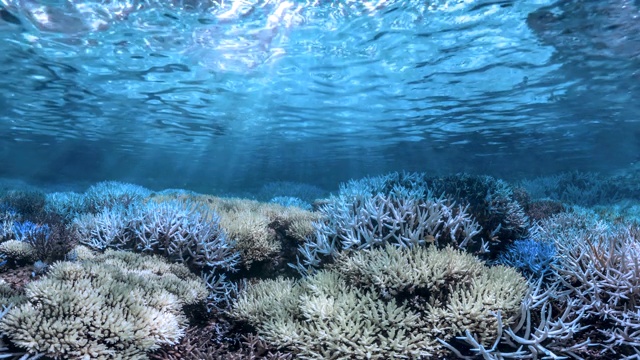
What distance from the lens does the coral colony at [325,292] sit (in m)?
2.95

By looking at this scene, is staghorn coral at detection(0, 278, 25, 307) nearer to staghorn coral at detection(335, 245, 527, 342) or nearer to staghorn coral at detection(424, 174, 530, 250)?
staghorn coral at detection(335, 245, 527, 342)

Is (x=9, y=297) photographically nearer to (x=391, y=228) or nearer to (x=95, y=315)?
(x=95, y=315)

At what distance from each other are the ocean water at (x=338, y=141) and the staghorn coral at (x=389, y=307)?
27 millimetres

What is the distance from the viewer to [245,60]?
1461 centimetres

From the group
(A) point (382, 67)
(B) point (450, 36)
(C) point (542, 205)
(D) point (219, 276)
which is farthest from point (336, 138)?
(D) point (219, 276)

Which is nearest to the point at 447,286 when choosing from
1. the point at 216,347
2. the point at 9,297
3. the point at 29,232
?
the point at 216,347

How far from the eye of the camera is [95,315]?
2.87 metres

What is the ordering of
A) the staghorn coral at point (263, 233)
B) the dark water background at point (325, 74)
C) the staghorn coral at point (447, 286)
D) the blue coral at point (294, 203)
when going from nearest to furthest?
the staghorn coral at point (447, 286) → the staghorn coral at point (263, 233) → the blue coral at point (294, 203) → the dark water background at point (325, 74)

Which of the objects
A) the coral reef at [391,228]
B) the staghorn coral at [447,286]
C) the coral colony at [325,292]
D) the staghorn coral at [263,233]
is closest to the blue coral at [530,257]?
the coral colony at [325,292]

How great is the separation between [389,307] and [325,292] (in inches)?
29.9

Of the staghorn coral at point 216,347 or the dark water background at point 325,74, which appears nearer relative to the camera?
the staghorn coral at point 216,347

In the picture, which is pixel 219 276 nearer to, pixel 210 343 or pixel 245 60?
pixel 210 343

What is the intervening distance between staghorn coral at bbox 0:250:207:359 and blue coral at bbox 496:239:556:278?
174 inches

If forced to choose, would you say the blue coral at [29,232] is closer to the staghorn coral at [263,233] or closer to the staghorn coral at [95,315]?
the staghorn coral at [95,315]
